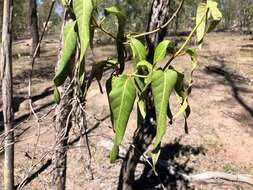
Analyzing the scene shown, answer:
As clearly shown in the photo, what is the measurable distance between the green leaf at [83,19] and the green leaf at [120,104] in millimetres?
114

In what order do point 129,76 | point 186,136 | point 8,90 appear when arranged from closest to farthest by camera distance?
point 129,76 → point 8,90 → point 186,136

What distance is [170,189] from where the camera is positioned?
5.54m

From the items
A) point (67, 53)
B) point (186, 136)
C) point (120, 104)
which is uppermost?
point (67, 53)

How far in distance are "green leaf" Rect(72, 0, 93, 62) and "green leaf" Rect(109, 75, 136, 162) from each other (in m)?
0.11

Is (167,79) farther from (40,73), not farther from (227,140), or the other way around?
(40,73)

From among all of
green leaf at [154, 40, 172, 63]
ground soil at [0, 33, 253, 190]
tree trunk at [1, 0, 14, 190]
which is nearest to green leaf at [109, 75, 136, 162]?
green leaf at [154, 40, 172, 63]

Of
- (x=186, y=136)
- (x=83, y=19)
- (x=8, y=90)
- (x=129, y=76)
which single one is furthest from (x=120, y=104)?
(x=186, y=136)

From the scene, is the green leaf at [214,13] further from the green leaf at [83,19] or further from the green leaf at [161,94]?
the green leaf at [83,19]

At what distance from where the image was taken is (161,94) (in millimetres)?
950

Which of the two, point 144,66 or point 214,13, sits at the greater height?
point 214,13

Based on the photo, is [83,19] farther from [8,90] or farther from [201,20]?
[8,90]

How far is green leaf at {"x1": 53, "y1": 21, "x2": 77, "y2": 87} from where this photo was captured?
0.95 m

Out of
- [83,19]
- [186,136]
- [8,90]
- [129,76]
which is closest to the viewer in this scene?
[83,19]

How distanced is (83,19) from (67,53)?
87mm
